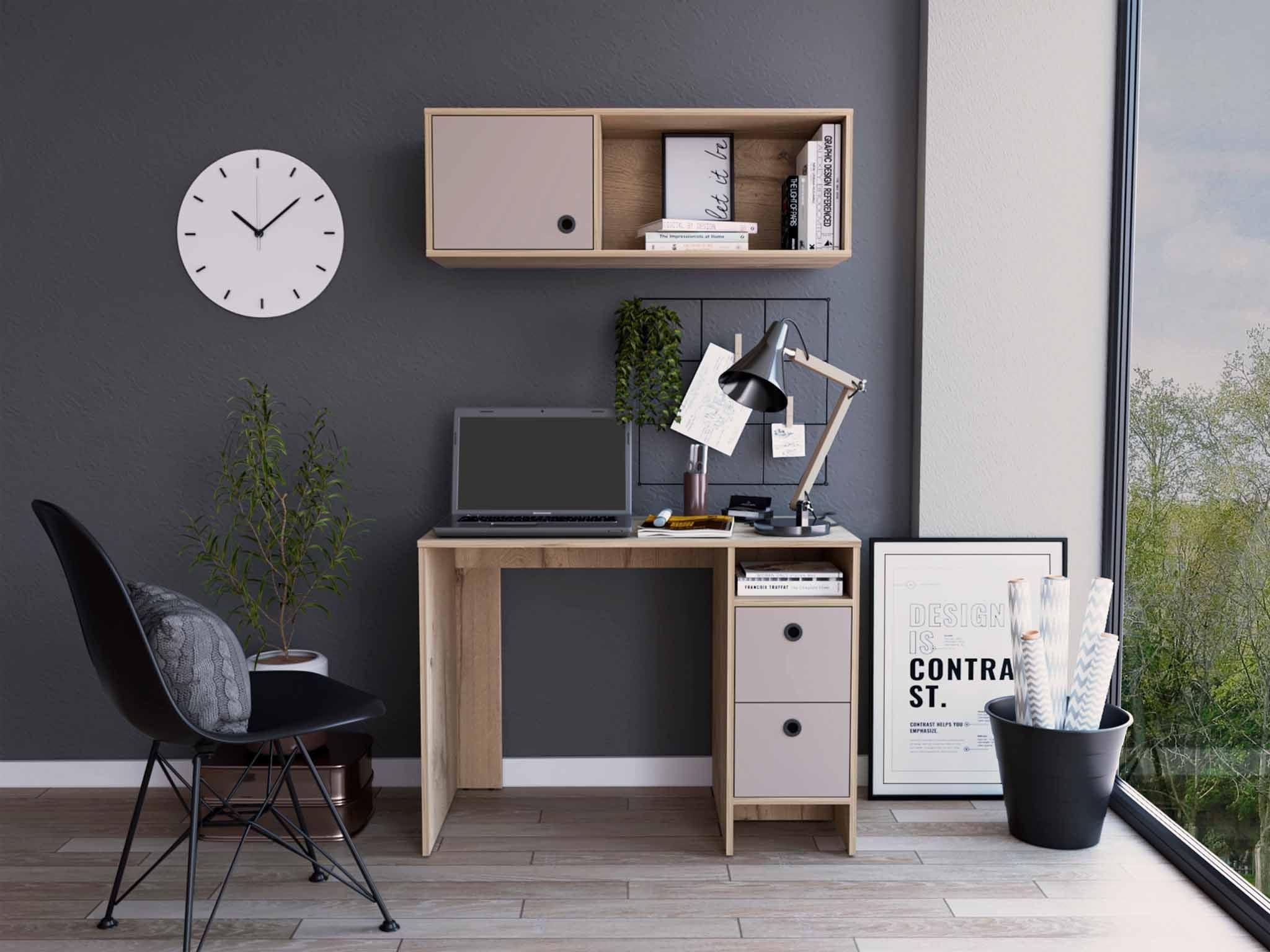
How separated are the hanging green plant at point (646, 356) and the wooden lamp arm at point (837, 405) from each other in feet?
1.06

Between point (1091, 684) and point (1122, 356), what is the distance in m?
0.90

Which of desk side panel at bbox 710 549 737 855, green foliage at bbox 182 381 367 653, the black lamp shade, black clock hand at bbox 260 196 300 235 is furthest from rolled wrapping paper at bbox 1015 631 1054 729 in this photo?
black clock hand at bbox 260 196 300 235

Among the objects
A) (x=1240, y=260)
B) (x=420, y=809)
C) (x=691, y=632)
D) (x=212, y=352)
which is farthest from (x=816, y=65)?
(x=420, y=809)

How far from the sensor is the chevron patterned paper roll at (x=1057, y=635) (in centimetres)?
254

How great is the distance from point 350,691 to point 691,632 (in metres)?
1.04

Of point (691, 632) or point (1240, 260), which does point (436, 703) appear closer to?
point (691, 632)

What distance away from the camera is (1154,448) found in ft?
8.74

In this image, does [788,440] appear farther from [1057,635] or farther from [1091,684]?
[1091,684]

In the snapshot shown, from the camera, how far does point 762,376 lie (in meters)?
2.47

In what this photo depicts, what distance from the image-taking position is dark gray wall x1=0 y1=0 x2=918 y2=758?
2.84m

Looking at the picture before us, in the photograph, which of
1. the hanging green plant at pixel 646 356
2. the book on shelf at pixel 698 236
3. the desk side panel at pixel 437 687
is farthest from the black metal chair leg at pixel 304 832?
the book on shelf at pixel 698 236

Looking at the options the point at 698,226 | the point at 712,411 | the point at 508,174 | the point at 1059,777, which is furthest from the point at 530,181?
the point at 1059,777

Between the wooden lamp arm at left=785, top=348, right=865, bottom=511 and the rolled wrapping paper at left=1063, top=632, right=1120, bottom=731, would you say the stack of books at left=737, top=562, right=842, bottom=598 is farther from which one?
the rolled wrapping paper at left=1063, top=632, right=1120, bottom=731

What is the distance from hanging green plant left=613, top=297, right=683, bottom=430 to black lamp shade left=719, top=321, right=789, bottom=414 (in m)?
0.27
